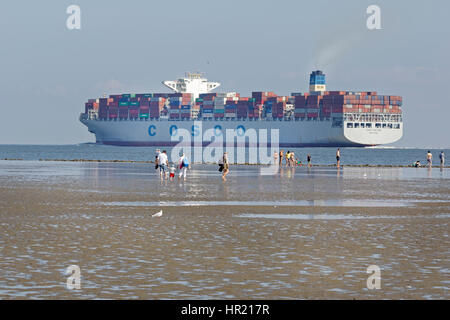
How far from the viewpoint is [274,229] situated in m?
19.3

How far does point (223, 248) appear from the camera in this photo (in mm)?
15719

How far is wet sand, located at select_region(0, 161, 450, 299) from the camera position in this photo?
37.7 feet

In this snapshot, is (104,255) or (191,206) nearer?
(104,255)

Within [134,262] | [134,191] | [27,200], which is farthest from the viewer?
[134,191]

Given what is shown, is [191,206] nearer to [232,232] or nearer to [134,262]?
[232,232]

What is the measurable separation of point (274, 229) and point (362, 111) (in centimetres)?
17307

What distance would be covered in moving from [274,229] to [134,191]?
15.9 meters

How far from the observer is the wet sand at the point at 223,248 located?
37.7 feet

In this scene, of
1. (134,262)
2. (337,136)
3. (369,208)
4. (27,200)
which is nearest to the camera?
(134,262)
